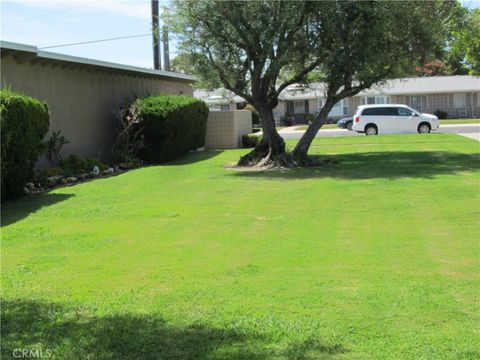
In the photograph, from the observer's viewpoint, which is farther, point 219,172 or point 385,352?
point 219,172

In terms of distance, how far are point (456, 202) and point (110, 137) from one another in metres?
13.1

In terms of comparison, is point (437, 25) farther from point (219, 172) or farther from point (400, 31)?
point (219, 172)

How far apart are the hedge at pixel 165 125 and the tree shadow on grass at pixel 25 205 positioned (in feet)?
22.9

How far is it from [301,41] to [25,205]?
9139 mm

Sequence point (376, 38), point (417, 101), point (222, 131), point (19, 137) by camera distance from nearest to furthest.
→ point (19, 137)
point (376, 38)
point (222, 131)
point (417, 101)

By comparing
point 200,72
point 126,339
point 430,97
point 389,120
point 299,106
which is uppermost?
point 430,97

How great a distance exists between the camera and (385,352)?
408 cm

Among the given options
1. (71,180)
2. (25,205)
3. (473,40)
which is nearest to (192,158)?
(71,180)

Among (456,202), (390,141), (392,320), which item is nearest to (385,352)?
(392,320)

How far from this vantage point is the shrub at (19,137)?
1058 centimetres

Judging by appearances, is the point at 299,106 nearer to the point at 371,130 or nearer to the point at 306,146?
the point at 371,130

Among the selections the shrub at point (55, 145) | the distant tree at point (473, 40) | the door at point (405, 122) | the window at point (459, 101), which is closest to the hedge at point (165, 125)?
the shrub at point (55, 145)

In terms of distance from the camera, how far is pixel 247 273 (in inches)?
241

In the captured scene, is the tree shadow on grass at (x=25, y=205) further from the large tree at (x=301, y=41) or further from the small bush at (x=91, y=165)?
the large tree at (x=301, y=41)
